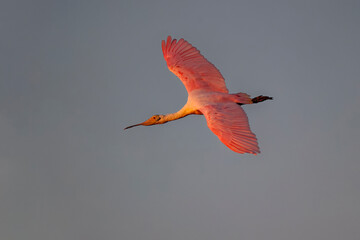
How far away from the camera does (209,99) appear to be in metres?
19.8

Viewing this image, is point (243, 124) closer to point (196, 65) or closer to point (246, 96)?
point (246, 96)

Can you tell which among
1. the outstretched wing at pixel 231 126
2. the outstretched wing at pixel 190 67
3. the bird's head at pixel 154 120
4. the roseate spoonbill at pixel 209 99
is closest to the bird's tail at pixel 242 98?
the roseate spoonbill at pixel 209 99

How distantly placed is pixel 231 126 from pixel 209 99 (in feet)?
8.38

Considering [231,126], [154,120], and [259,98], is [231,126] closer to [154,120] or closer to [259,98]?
[259,98]

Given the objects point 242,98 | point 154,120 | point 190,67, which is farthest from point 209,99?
point 154,120

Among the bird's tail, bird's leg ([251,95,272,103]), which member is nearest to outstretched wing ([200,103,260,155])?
the bird's tail

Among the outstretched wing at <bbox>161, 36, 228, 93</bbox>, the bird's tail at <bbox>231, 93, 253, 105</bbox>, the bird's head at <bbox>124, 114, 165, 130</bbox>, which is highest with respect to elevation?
the outstretched wing at <bbox>161, 36, 228, 93</bbox>

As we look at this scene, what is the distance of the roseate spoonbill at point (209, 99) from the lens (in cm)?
1695

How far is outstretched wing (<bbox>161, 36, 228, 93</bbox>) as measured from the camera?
20.7 m

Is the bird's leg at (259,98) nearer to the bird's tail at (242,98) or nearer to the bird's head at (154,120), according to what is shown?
the bird's tail at (242,98)

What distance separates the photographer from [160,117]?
22.4 metres

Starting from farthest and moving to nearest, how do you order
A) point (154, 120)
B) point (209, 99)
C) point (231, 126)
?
point (154, 120) < point (209, 99) < point (231, 126)

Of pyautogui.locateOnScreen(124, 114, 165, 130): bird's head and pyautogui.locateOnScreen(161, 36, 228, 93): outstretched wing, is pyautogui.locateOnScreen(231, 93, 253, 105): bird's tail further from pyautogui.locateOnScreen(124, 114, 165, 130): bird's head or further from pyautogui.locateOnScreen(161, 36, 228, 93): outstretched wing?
pyautogui.locateOnScreen(124, 114, 165, 130): bird's head

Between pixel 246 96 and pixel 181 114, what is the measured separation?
2.78 metres
